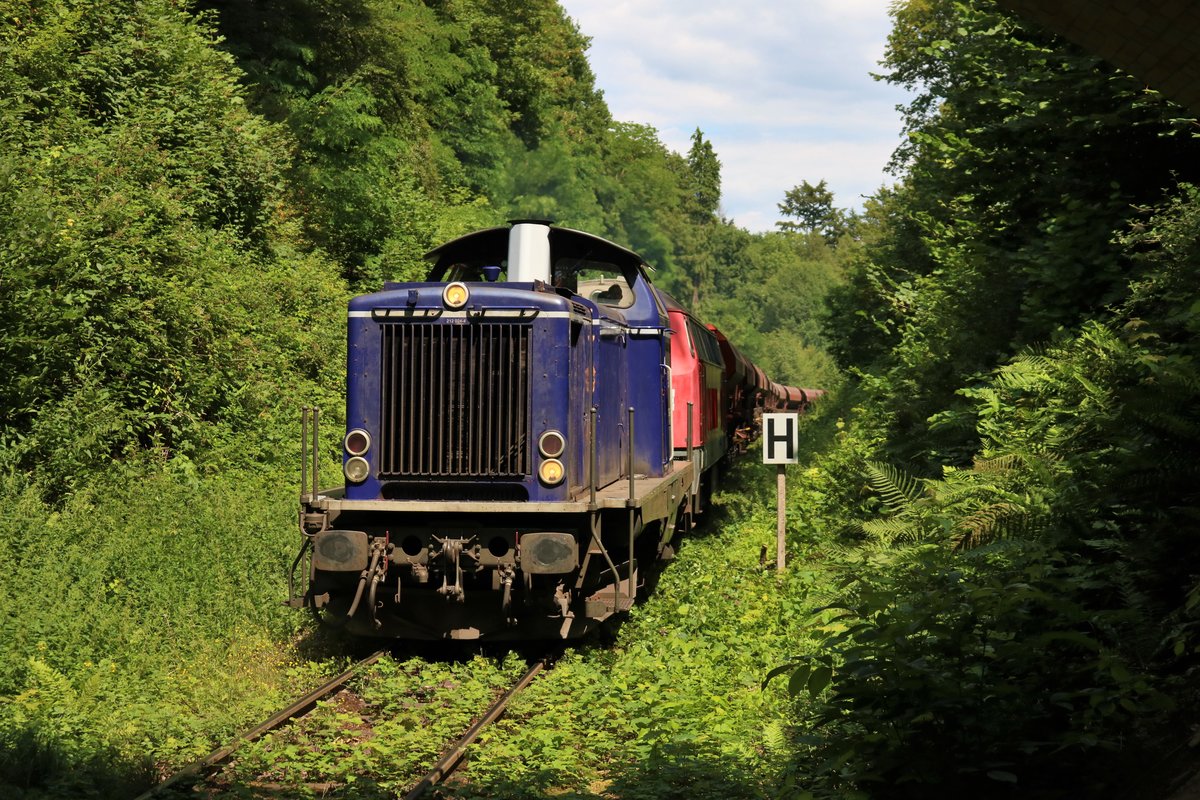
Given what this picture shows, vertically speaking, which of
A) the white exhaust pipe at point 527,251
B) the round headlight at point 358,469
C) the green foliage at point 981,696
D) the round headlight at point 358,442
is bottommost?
the green foliage at point 981,696

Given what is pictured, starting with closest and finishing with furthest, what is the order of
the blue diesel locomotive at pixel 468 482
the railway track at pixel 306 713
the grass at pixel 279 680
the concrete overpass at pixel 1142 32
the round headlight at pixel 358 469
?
the concrete overpass at pixel 1142 32
the railway track at pixel 306 713
the grass at pixel 279 680
the blue diesel locomotive at pixel 468 482
the round headlight at pixel 358 469

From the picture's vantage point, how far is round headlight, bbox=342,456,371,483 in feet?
29.5

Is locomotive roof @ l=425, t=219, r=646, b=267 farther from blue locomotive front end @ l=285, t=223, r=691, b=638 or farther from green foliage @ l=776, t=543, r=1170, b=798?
green foliage @ l=776, t=543, r=1170, b=798

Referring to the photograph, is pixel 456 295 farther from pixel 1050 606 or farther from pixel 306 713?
pixel 1050 606

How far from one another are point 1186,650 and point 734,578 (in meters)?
7.38

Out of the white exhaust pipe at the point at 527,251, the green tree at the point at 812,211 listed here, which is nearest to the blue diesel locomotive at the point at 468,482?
the white exhaust pipe at the point at 527,251

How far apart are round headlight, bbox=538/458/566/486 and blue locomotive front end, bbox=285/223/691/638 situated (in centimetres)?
1

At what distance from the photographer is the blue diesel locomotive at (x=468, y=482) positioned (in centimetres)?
855

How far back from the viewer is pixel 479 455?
8.91m

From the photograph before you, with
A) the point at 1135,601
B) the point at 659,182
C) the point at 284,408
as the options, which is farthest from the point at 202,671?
the point at 659,182

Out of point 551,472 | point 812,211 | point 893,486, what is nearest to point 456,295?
point 551,472

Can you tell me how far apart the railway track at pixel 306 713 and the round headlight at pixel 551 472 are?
1.48 m

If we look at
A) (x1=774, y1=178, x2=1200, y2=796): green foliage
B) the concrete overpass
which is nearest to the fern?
(x1=774, y1=178, x2=1200, y2=796): green foliage

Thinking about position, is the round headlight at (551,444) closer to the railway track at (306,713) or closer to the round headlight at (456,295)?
the round headlight at (456,295)
